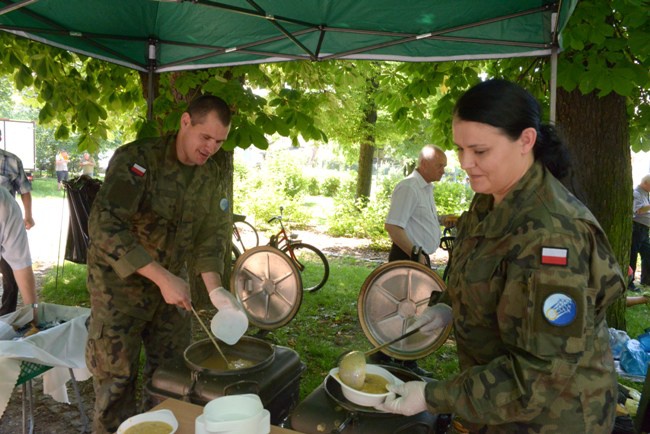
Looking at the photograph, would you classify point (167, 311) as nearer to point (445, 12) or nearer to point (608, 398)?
point (608, 398)

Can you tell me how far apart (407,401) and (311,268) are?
644 centimetres

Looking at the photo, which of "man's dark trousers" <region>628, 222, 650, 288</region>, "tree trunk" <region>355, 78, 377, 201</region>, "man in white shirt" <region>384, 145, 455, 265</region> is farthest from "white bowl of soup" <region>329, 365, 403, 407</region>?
"tree trunk" <region>355, 78, 377, 201</region>

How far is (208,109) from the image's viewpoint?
2.46 meters

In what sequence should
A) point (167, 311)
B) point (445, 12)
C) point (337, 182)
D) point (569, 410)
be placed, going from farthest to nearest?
point (337, 182) → point (445, 12) → point (167, 311) → point (569, 410)

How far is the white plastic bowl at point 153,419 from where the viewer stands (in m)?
1.39

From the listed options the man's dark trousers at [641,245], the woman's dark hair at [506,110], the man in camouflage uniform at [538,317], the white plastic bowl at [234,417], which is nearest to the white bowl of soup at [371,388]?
the man in camouflage uniform at [538,317]

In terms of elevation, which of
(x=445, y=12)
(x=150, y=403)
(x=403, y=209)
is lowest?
(x=150, y=403)

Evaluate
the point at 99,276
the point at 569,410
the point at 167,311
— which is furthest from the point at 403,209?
the point at 569,410

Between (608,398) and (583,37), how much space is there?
8.54 feet

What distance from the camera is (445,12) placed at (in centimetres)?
295

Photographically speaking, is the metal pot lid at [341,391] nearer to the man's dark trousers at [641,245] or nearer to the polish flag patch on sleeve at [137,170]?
the polish flag patch on sleeve at [137,170]

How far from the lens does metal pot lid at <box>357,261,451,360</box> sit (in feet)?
8.90

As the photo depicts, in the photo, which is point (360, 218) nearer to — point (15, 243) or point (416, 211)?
point (416, 211)

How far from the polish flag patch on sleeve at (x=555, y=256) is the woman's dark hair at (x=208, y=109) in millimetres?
1804
